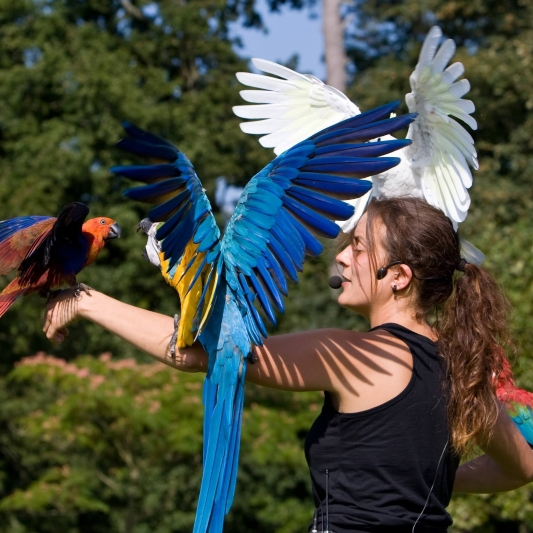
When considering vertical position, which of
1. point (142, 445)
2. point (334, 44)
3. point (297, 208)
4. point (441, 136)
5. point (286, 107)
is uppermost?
point (334, 44)

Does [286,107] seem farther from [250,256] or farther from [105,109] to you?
[105,109]

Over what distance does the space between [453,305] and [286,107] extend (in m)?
1.30

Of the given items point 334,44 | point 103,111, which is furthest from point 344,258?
point 103,111

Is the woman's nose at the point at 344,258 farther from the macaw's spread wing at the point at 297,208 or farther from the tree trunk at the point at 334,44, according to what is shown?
the tree trunk at the point at 334,44

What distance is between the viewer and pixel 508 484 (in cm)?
172

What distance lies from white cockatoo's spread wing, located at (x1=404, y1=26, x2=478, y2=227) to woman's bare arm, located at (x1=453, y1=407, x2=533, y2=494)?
92cm

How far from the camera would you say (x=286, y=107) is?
2.69 meters

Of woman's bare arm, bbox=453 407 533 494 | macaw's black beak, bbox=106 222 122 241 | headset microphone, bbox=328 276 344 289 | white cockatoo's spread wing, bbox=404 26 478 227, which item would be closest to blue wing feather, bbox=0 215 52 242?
macaw's black beak, bbox=106 222 122 241

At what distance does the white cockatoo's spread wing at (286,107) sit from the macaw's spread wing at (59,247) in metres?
0.82

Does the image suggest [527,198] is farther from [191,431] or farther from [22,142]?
[22,142]

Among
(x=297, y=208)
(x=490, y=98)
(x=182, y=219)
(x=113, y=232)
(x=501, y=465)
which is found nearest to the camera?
(x=182, y=219)

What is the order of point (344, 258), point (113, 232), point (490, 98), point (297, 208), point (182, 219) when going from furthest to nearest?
1. point (490, 98)
2. point (113, 232)
3. point (344, 258)
4. point (297, 208)
5. point (182, 219)

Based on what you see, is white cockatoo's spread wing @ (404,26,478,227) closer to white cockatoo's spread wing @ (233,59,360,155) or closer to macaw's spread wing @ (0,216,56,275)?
A: white cockatoo's spread wing @ (233,59,360,155)

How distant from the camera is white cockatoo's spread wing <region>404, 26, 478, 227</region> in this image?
8.05 feet
